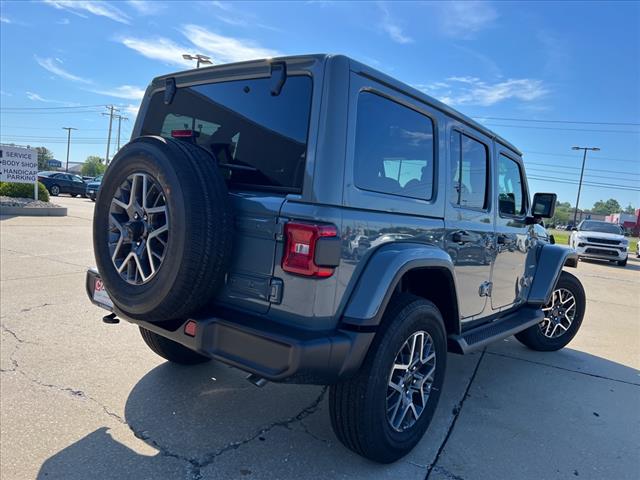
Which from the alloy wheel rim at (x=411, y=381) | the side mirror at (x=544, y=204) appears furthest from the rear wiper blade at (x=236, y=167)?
the side mirror at (x=544, y=204)

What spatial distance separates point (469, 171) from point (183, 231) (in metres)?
2.22

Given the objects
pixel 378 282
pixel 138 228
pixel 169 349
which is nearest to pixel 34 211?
pixel 169 349

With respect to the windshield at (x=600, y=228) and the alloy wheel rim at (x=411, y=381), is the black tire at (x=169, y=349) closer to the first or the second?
the alloy wheel rim at (x=411, y=381)

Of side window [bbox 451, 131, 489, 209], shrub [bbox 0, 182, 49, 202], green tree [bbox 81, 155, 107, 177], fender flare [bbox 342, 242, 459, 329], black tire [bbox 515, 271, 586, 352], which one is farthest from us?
green tree [bbox 81, 155, 107, 177]

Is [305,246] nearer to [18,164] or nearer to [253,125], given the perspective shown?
[253,125]

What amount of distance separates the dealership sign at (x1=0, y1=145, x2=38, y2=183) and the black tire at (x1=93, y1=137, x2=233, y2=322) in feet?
48.7

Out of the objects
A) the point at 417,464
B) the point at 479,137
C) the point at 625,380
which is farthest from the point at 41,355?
the point at 625,380

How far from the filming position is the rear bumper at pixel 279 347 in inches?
79.4

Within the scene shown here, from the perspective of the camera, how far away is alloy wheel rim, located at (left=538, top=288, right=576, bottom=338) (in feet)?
16.1

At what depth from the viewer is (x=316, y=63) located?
2.26 m

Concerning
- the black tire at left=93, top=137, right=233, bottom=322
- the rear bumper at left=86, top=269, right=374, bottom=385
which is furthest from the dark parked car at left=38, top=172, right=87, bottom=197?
the rear bumper at left=86, top=269, right=374, bottom=385

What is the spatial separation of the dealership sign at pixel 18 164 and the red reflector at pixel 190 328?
15.1 meters

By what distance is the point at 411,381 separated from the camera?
269 cm

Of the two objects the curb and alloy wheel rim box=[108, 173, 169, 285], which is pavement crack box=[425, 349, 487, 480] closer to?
alloy wheel rim box=[108, 173, 169, 285]
